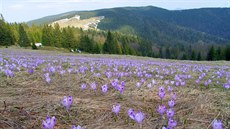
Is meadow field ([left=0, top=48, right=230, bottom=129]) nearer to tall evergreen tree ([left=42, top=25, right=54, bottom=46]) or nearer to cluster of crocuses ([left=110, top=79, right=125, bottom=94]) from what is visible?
cluster of crocuses ([left=110, top=79, right=125, bottom=94])

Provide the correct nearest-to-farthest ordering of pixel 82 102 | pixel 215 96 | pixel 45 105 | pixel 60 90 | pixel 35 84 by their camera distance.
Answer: pixel 45 105, pixel 82 102, pixel 215 96, pixel 60 90, pixel 35 84

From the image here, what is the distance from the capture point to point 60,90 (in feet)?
14.6

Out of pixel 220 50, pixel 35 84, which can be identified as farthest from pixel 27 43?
pixel 35 84

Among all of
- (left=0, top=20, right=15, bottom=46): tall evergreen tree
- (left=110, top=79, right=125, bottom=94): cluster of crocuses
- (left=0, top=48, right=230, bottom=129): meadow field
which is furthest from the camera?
(left=0, top=20, right=15, bottom=46): tall evergreen tree

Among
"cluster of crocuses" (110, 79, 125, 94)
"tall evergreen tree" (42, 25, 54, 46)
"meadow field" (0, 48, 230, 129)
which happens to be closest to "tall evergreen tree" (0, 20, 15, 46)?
"tall evergreen tree" (42, 25, 54, 46)

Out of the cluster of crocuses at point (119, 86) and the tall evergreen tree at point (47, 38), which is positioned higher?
the cluster of crocuses at point (119, 86)

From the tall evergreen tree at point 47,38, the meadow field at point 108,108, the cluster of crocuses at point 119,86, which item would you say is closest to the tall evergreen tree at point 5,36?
the tall evergreen tree at point 47,38

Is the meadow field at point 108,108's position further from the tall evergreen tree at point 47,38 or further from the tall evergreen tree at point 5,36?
the tall evergreen tree at point 47,38

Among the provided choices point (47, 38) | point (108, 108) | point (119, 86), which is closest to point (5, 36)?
point (47, 38)

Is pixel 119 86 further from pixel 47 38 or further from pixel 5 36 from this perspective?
pixel 47 38

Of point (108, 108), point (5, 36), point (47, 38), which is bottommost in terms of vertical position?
point (47, 38)

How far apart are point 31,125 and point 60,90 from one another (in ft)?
6.06

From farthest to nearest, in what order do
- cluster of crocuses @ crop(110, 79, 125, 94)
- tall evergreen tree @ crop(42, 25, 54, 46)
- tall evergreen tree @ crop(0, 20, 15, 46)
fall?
tall evergreen tree @ crop(42, 25, 54, 46) → tall evergreen tree @ crop(0, 20, 15, 46) → cluster of crocuses @ crop(110, 79, 125, 94)

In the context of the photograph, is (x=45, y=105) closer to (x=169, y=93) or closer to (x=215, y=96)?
(x=169, y=93)
